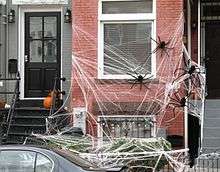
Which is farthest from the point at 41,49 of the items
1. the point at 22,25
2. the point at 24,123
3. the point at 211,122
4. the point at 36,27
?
the point at 211,122

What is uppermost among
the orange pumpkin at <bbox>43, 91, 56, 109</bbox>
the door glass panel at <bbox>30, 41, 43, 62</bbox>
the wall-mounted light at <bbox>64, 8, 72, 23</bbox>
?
the wall-mounted light at <bbox>64, 8, 72, 23</bbox>

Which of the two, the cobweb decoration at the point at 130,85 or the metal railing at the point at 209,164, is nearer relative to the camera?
the metal railing at the point at 209,164

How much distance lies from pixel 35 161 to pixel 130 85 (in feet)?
24.8

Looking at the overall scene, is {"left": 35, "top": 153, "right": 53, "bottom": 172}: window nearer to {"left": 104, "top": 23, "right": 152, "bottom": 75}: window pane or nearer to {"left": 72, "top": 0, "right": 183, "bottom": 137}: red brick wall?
{"left": 72, "top": 0, "right": 183, "bottom": 137}: red brick wall

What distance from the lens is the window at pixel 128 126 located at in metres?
15.5

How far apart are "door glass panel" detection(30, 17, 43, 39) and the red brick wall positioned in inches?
90.4

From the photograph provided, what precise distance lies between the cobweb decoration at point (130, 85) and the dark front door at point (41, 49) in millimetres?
2082

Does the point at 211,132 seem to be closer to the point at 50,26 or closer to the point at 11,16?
the point at 50,26

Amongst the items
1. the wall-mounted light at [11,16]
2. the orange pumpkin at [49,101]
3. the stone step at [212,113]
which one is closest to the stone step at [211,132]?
the stone step at [212,113]

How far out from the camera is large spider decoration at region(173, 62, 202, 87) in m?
15.6

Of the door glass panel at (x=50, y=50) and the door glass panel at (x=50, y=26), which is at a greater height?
the door glass panel at (x=50, y=26)

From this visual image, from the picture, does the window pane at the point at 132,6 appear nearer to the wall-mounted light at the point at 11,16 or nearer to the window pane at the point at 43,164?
the wall-mounted light at the point at 11,16

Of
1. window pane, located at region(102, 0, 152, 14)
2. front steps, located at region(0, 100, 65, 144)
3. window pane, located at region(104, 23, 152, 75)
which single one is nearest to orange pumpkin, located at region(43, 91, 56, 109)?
front steps, located at region(0, 100, 65, 144)

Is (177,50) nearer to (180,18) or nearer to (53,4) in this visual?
(180,18)
